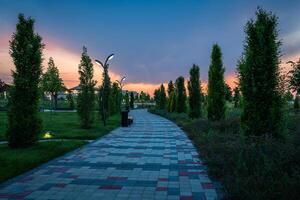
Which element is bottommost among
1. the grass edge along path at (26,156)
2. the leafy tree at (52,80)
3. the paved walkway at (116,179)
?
the paved walkway at (116,179)

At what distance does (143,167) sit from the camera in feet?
27.5

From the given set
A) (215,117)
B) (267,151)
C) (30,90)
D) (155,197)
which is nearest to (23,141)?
(30,90)

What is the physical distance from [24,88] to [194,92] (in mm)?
18155

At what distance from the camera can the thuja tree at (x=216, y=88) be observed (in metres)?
19.3

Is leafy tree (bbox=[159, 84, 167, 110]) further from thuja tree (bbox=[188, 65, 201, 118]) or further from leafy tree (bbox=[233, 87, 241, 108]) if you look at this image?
thuja tree (bbox=[188, 65, 201, 118])

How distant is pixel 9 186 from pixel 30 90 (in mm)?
5667

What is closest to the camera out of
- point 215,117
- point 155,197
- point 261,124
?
point 155,197

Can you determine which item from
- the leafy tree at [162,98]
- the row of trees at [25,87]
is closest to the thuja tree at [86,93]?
the row of trees at [25,87]

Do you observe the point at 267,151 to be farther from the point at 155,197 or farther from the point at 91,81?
the point at 91,81

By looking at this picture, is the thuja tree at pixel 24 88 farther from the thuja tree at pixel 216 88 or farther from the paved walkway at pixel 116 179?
the thuja tree at pixel 216 88

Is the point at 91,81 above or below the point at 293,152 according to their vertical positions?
above

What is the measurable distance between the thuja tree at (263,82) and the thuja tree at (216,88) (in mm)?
8742

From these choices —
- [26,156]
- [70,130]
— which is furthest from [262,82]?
[70,130]

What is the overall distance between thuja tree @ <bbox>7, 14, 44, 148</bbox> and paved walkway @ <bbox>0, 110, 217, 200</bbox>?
203 cm
